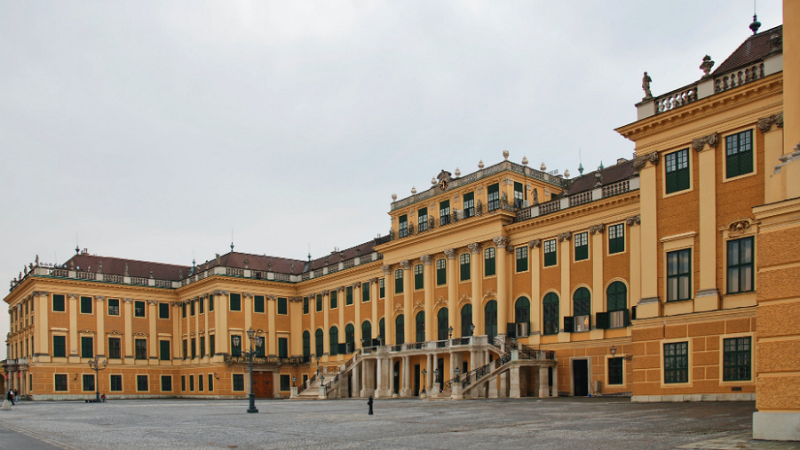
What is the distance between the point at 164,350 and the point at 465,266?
1559 inches

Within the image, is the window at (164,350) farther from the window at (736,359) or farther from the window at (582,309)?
the window at (736,359)

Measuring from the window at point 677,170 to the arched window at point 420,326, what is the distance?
92.5ft

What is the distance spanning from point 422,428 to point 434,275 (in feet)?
116

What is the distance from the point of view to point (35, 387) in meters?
67.3

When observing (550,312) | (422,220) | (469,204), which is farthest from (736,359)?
(422,220)

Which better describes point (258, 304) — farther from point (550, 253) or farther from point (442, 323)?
point (550, 253)

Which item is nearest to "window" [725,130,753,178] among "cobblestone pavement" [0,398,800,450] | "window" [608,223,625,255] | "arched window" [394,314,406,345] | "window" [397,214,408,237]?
"cobblestone pavement" [0,398,800,450]

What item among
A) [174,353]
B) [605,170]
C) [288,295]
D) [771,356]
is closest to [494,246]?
[605,170]

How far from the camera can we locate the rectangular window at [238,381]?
69750 mm

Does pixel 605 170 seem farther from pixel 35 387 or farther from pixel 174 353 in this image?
pixel 35 387

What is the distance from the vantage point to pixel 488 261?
50781 mm

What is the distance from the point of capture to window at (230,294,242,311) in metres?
71.3

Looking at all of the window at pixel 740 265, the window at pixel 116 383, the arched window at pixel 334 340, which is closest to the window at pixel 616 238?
the window at pixel 740 265

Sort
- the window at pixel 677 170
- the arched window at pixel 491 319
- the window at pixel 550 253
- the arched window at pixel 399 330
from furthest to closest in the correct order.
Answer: the arched window at pixel 399 330 < the arched window at pixel 491 319 < the window at pixel 550 253 < the window at pixel 677 170
